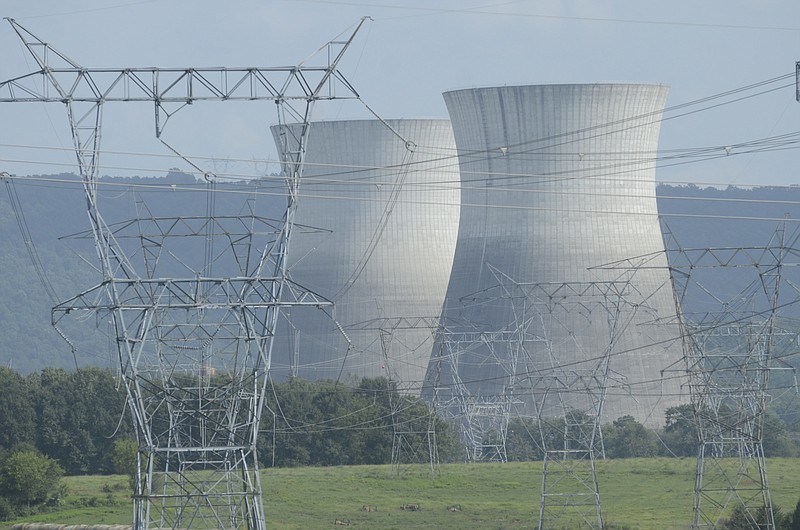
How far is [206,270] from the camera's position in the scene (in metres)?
20.7

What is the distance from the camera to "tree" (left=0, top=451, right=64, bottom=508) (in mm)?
31344

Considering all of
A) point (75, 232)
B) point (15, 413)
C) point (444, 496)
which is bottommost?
point (444, 496)

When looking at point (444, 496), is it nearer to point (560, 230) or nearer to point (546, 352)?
point (546, 352)

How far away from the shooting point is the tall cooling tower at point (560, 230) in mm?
42906

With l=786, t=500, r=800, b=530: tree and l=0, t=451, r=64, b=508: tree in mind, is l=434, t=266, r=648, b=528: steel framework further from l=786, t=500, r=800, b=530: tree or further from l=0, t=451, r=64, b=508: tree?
l=786, t=500, r=800, b=530: tree

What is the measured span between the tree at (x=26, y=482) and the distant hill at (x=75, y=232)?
3128 inches

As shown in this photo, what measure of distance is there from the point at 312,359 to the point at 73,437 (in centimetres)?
1153

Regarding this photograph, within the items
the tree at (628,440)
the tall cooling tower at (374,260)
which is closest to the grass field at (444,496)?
the tree at (628,440)

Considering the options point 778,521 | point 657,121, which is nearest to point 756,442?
point 778,521

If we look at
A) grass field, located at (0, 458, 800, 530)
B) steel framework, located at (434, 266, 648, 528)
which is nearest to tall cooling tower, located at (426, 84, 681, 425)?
steel framework, located at (434, 266, 648, 528)

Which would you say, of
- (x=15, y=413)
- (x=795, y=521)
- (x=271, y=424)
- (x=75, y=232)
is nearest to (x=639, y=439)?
(x=271, y=424)

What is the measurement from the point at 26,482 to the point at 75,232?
110087 millimetres

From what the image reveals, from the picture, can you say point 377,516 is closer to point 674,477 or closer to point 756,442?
point 756,442

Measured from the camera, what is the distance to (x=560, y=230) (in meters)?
45.1
